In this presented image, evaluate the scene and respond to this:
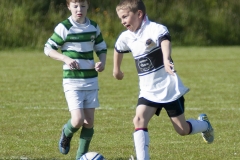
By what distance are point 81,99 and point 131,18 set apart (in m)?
1.07

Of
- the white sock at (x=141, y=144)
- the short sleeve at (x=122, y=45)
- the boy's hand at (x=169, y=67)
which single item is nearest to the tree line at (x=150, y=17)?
the short sleeve at (x=122, y=45)

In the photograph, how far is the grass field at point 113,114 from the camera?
7.59 metres

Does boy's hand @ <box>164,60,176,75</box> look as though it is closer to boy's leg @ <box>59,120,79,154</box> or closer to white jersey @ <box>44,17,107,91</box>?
white jersey @ <box>44,17,107,91</box>

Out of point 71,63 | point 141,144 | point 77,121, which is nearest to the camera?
point 141,144

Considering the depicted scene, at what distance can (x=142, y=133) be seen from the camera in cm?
625

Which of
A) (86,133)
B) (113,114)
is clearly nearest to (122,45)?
(86,133)

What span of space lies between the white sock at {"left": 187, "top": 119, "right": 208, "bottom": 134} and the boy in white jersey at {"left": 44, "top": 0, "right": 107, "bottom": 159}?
103cm

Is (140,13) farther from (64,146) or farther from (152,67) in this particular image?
(64,146)

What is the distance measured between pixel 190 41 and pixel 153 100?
24.1 m

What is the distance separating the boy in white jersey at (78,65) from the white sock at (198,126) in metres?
1.03

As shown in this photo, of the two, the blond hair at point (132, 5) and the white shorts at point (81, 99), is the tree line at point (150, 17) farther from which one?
the blond hair at point (132, 5)

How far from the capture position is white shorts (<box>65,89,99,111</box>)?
22.4 ft

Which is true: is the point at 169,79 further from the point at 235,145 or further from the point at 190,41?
the point at 190,41

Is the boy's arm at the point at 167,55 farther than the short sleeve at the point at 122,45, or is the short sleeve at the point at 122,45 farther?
the short sleeve at the point at 122,45
